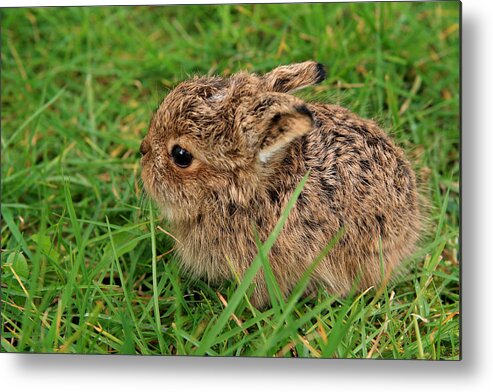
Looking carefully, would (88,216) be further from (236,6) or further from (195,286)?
(236,6)

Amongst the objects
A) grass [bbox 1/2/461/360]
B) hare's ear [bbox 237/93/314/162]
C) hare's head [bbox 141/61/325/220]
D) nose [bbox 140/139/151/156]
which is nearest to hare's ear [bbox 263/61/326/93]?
hare's head [bbox 141/61/325/220]

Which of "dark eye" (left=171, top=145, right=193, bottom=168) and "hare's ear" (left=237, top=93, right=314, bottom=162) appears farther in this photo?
"dark eye" (left=171, top=145, right=193, bottom=168)

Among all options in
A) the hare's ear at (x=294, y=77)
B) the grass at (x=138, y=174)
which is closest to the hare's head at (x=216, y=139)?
the hare's ear at (x=294, y=77)

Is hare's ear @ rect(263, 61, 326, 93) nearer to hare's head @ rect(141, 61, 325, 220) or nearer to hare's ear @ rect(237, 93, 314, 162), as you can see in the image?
hare's head @ rect(141, 61, 325, 220)

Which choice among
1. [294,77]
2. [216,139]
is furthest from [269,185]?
[294,77]

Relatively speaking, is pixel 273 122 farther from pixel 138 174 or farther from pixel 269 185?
pixel 138 174

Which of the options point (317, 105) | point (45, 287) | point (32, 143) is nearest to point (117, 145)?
point (32, 143)
